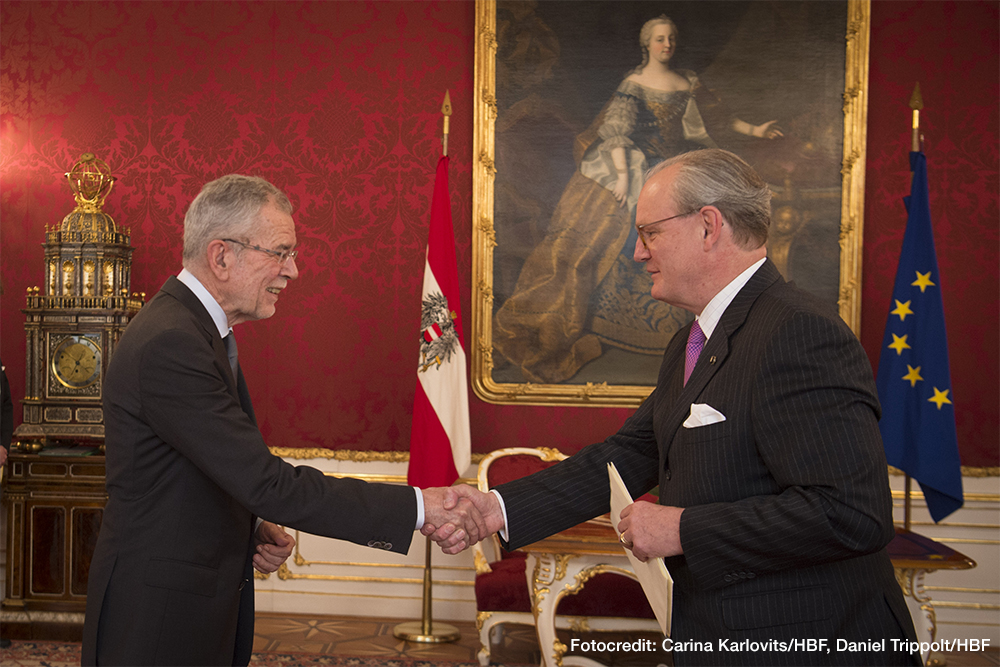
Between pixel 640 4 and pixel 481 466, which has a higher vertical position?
pixel 640 4

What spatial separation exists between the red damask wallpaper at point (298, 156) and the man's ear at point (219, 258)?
2.95 m

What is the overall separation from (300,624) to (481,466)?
62.0 inches

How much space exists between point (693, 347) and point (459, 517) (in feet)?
2.88

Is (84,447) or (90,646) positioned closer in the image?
(90,646)

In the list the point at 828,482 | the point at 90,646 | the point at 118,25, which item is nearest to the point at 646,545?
the point at 828,482

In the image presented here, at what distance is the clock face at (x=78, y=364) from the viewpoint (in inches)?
178

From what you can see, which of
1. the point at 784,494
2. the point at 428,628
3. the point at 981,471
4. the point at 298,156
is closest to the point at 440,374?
the point at 428,628

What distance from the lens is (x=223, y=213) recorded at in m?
2.13

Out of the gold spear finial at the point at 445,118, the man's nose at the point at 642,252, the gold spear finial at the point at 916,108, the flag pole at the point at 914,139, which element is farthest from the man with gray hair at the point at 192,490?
the gold spear finial at the point at 916,108

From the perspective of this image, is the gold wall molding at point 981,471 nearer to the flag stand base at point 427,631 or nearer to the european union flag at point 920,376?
the european union flag at point 920,376

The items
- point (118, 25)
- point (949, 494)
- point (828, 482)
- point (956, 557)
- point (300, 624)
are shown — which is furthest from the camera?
point (118, 25)

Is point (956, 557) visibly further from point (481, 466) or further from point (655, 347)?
point (481, 466)

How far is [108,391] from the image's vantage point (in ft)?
6.42

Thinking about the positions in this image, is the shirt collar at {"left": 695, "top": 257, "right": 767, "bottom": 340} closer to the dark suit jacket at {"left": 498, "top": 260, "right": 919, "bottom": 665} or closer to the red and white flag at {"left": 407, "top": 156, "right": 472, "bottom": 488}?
the dark suit jacket at {"left": 498, "top": 260, "right": 919, "bottom": 665}
